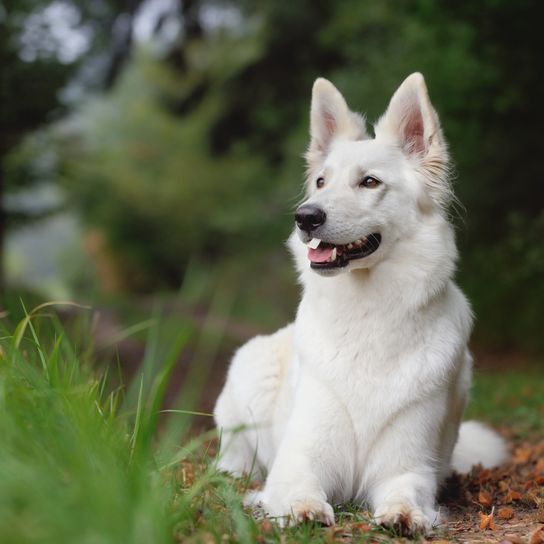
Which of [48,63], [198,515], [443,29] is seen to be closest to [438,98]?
[443,29]

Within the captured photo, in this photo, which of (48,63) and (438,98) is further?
(48,63)

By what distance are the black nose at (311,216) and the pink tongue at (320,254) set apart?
14 cm

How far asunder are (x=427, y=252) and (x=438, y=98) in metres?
7.52

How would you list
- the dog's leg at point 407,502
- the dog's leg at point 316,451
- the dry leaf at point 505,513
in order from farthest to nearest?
the dry leaf at point 505,513, the dog's leg at point 316,451, the dog's leg at point 407,502

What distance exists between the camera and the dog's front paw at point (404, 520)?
291 cm

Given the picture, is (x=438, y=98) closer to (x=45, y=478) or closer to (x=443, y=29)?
(x=443, y=29)

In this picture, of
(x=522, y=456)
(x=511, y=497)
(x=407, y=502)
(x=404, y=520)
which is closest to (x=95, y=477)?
(x=404, y=520)

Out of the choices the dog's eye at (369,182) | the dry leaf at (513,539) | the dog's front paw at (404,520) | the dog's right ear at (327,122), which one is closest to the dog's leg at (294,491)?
the dog's front paw at (404,520)

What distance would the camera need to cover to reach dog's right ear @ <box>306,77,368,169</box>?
4023 mm

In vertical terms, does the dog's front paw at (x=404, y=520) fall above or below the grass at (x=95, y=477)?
below

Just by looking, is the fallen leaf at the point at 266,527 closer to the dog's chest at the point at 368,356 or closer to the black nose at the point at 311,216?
the dog's chest at the point at 368,356

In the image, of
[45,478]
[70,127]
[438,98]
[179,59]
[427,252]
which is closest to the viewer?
[45,478]

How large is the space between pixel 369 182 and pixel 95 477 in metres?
2.06

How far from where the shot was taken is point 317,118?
4102mm
